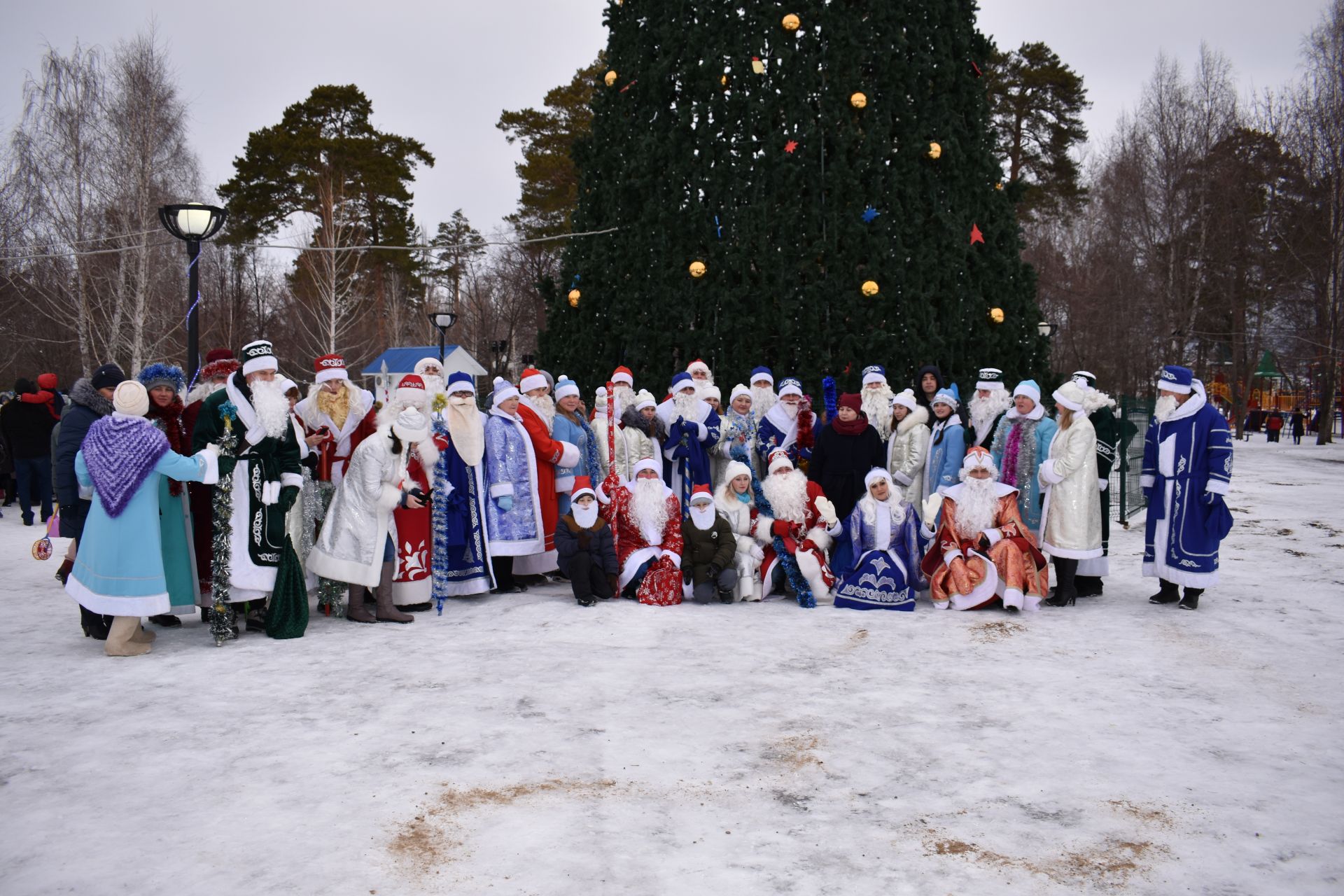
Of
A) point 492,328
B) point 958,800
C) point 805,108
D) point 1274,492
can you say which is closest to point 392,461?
point 958,800

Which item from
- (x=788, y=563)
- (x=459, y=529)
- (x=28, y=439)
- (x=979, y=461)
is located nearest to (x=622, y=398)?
(x=459, y=529)

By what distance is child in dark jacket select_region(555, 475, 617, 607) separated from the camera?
7.77m

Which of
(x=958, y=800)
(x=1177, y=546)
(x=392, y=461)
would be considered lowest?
(x=958, y=800)

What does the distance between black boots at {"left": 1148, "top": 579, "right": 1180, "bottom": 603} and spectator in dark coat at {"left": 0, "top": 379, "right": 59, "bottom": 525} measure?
12778mm

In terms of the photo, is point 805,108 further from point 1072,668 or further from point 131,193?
point 131,193

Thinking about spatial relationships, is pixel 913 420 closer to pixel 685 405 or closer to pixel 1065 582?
pixel 1065 582

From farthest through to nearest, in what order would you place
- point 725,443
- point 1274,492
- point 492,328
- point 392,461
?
point 492,328 < point 1274,492 < point 725,443 < point 392,461

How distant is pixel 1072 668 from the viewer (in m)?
5.84

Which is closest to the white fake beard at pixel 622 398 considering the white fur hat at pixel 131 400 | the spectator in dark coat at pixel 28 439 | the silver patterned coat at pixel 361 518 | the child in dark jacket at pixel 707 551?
the child in dark jacket at pixel 707 551

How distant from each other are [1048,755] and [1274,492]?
1441cm

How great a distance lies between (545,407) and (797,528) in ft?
8.55

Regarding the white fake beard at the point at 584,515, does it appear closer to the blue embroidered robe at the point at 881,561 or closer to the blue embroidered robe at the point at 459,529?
the blue embroidered robe at the point at 459,529

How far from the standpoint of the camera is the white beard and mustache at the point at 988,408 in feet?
28.1

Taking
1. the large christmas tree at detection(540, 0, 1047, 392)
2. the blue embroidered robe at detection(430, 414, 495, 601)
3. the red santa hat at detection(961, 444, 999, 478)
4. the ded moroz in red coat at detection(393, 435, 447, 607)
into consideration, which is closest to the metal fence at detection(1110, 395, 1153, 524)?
the large christmas tree at detection(540, 0, 1047, 392)
